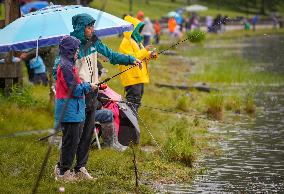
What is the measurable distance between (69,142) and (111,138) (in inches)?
86.7

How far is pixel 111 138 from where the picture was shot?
11219 mm

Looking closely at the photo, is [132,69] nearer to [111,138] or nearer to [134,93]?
[134,93]

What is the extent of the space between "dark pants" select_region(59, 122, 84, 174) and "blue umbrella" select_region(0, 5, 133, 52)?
214 cm

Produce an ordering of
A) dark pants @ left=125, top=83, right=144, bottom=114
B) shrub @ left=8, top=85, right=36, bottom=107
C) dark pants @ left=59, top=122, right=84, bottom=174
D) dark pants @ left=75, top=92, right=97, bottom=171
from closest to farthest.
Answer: dark pants @ left=59, top=122, right=84, bottom=174 < dark pants @ left=75, top=92, right=97, bottom=171 < dark pants @ left=125, top=83, right=144, bottom=114 < shrub @ left=8, top=85, right=36, bottom=107

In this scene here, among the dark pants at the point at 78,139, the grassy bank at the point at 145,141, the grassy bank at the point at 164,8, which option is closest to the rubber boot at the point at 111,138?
the grassy bank at the point at 145,141

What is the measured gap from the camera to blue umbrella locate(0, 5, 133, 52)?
10883 mm

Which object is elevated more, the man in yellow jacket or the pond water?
the man in yellow jacket

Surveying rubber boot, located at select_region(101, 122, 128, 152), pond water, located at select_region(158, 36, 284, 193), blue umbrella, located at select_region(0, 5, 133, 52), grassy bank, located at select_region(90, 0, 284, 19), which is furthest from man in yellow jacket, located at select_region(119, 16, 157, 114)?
grassy bank, located at select_region(90, 0, 284, 19)

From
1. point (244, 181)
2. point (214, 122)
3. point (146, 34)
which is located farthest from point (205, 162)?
point (146, 34)

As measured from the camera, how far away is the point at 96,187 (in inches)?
347

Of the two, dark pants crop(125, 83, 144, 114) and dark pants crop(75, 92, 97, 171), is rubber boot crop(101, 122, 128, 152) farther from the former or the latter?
dark pants crop(75, 92, 97, 171)

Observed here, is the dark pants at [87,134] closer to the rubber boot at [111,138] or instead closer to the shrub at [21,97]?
the rubber boot at [111,138]

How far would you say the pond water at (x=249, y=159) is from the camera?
9.45m

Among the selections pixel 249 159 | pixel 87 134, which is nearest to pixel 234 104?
pixel 249 159
